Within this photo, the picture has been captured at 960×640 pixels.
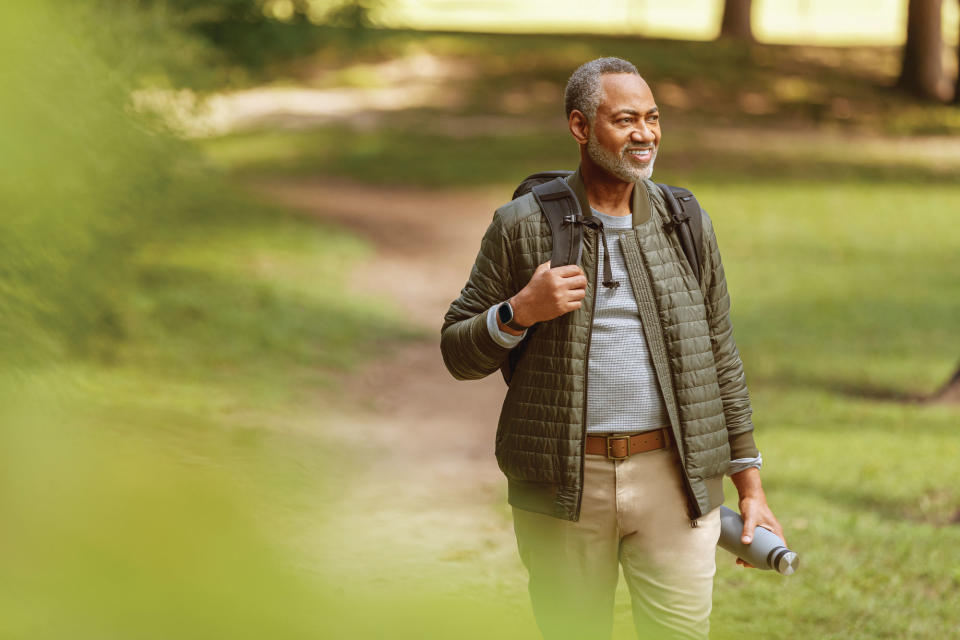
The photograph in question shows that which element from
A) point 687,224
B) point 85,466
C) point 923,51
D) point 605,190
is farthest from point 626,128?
point 923,51

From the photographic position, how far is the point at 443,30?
32.7 m

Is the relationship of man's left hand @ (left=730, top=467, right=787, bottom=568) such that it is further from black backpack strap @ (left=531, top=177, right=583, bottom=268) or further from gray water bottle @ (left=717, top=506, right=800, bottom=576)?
black backpack strap @ (left=531, top=177, right=583, bottom=268)

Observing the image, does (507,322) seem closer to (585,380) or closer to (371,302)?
(585,380)

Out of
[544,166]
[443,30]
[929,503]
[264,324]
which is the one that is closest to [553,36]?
[443,30]

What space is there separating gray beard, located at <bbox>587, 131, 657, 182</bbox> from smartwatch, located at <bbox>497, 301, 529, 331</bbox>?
407 millimetres

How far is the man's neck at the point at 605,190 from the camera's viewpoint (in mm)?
2867

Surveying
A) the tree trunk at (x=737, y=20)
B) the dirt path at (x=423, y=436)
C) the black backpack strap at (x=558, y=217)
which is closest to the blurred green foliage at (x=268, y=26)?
the dirt path at (x=423, y=436)

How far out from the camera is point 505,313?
268cm

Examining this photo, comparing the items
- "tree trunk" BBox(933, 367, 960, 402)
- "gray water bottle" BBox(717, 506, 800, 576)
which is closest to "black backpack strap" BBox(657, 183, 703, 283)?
"gray water bottle" BBox(717, 506, 800, 576)

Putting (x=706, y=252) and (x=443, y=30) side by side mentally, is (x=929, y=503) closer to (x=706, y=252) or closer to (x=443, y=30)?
(x=706, y=252)

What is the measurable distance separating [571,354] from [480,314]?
0.23 m

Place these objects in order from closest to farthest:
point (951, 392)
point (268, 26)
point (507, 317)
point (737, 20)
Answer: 1. point (507, 317)
2. point (951, 392)
3. point (268, 26)
4. point (737, 20)

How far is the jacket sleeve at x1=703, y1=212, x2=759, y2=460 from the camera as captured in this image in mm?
3014

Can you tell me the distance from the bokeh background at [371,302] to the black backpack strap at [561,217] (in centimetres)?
74
